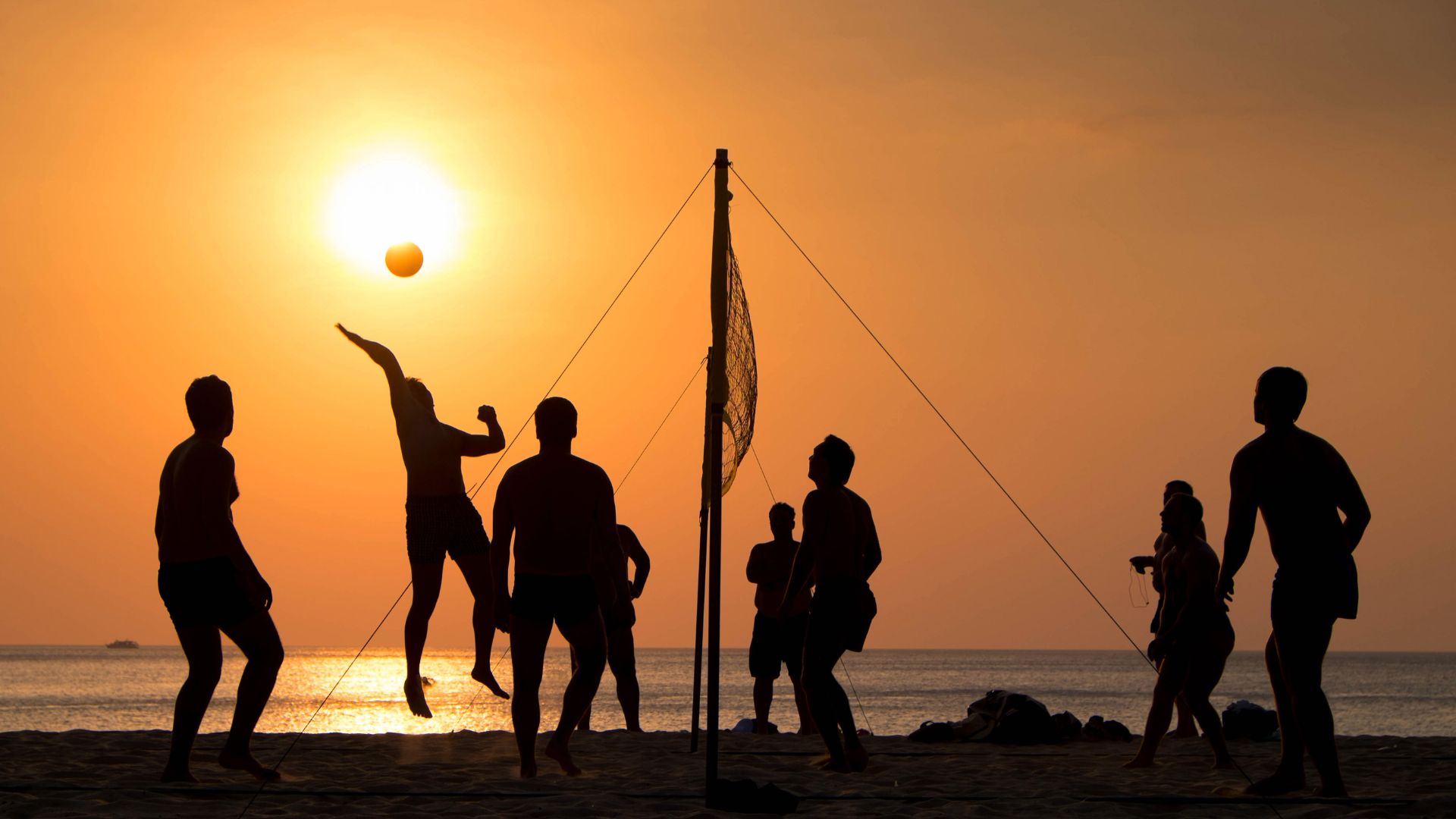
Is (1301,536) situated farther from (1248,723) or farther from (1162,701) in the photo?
(1248,723)

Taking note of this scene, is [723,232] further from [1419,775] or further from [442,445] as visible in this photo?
[1419,775]

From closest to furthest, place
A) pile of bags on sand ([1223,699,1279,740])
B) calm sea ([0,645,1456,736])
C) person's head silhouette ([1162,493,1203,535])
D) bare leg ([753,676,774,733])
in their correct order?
person's head silhouette ([1162,493,1203,535]) < pile of bags on sand ([1223,699,1279,740]) < bare leg ([753,676,774,733]) < calm sea ([0,645,1456,736])

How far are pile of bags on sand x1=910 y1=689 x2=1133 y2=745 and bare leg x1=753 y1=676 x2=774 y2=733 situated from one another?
1226 mm

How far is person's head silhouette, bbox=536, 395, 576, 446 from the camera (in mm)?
6996

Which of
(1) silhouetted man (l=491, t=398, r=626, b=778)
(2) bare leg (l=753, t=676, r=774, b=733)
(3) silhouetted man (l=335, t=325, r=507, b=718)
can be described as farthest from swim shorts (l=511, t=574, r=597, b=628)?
(2) bare leg (l=753, t=676, r=774, b=733)

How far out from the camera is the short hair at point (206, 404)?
21.6ft

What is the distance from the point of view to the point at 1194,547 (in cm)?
797

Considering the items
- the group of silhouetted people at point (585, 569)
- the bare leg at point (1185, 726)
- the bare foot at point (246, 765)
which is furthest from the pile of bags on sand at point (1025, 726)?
the bare foot at point (246, 765)

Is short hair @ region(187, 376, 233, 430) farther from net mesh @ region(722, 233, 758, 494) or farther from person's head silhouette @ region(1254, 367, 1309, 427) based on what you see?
person's head silhouette @ region(1254, 367, 1309, 427)

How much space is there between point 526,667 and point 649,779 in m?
0.93

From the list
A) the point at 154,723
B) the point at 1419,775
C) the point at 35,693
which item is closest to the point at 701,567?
the point at 1419,775

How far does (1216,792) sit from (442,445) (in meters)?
4.50

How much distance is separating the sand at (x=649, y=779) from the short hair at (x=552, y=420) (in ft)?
5.68

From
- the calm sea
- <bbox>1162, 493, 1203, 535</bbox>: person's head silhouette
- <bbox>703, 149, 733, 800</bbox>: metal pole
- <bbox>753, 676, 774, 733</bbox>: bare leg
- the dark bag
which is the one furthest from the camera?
the calm sea
